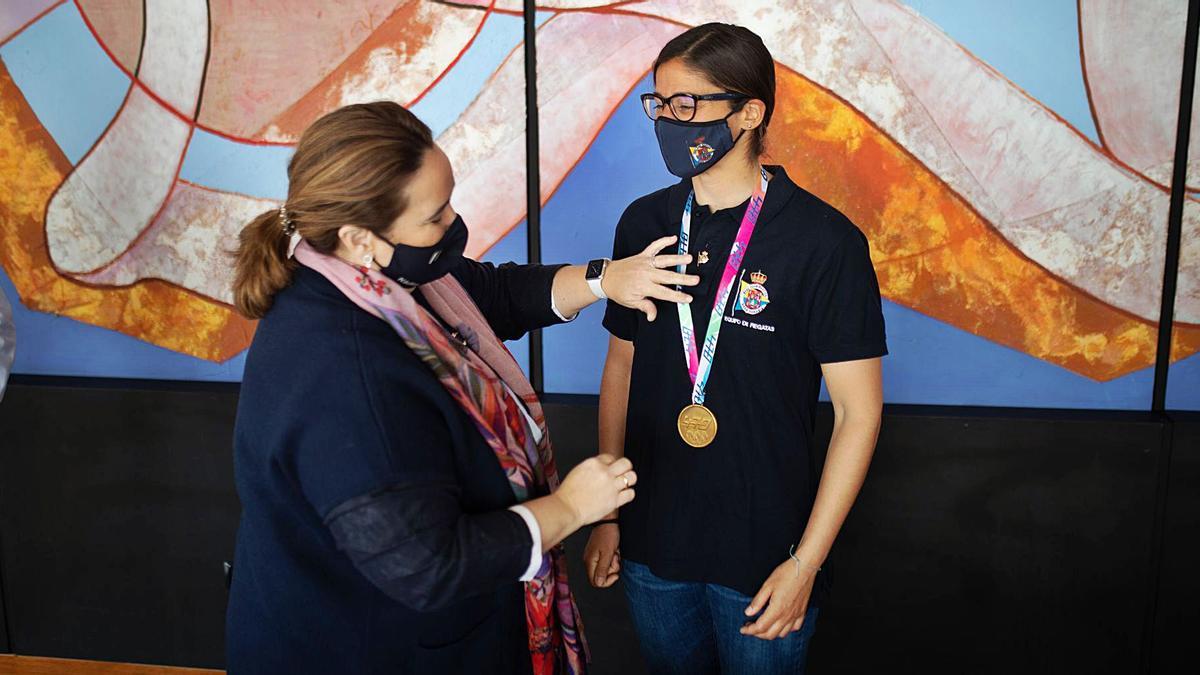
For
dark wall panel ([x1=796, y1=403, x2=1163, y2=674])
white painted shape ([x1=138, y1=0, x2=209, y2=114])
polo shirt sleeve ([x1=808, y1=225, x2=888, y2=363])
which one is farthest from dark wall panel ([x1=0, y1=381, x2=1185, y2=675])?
polo shirt sleeve ([x1=808, y1=225, x2=888, y2=363])

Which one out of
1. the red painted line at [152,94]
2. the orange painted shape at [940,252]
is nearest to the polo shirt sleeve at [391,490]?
the orange painted shape at [940,252]

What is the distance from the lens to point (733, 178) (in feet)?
5.78

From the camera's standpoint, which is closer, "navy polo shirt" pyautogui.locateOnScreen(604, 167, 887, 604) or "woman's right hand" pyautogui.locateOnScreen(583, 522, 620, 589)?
"navy polo shirt" pyautogui.locateOnScreen(604, 167, 887, 604)

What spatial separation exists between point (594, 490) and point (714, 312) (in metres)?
0.46

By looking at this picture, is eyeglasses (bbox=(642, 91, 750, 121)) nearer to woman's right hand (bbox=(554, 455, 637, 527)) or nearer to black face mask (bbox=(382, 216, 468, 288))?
black face mask (bbox=(382, 216, 468, 288))

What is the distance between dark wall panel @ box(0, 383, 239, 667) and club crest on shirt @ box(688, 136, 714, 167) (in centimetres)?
187

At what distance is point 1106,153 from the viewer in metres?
2.46

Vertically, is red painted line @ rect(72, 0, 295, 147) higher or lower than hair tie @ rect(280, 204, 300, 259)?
higher

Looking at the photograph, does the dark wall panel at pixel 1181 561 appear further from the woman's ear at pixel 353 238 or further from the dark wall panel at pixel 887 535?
the woman's ear at pixel 353 238

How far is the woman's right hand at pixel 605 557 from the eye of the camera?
191cm

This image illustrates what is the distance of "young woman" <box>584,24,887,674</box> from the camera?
65.4 inches

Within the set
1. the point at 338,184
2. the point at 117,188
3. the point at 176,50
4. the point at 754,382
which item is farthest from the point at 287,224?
the point at 117,188

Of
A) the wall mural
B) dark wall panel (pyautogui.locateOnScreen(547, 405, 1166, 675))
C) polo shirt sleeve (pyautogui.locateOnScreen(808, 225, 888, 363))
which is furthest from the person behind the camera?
dark wall panel (pyautogui.locateOnScreen(547, 405, 1166, 675))

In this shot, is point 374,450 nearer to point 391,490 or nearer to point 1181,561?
point 391,490
